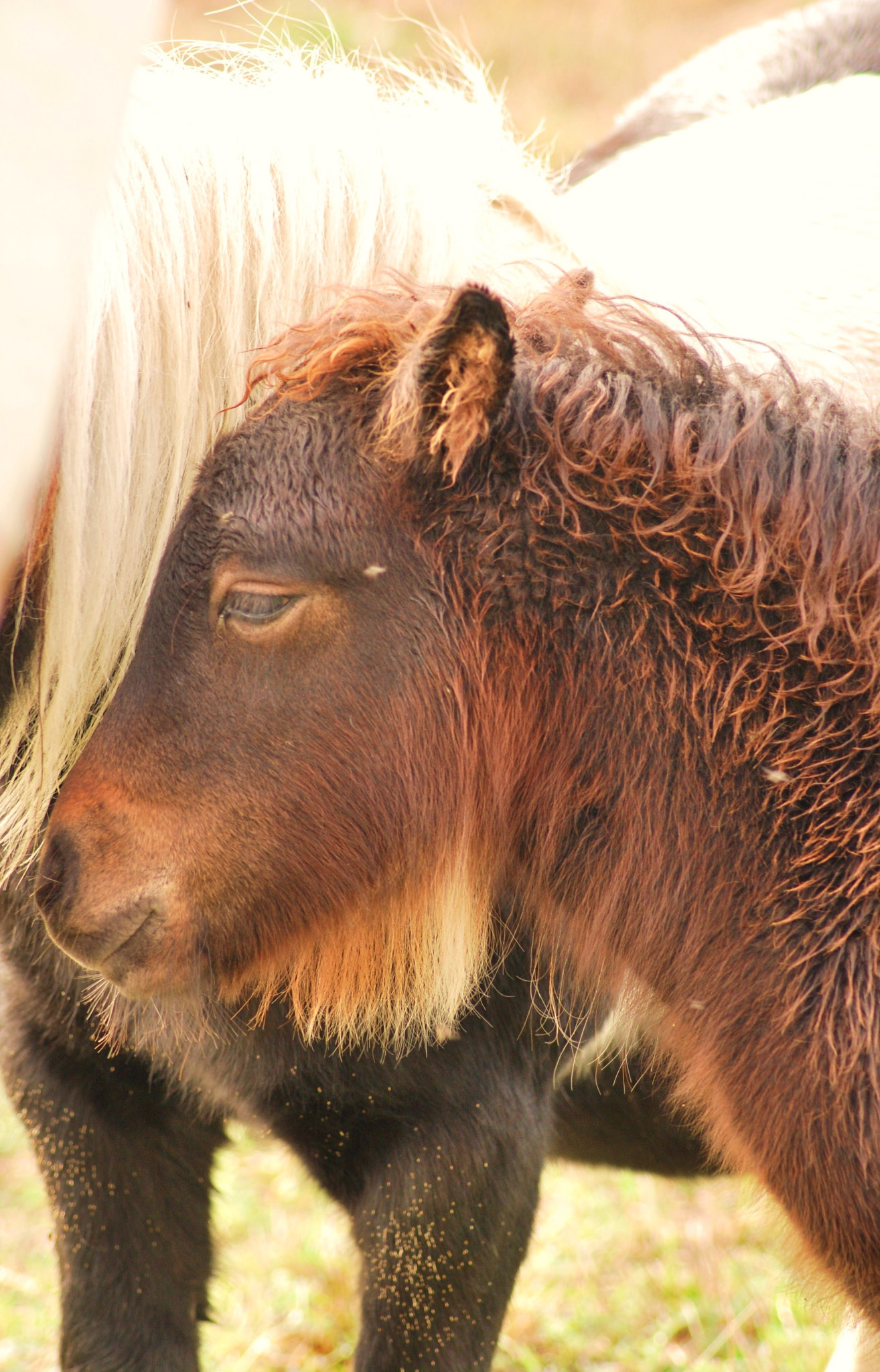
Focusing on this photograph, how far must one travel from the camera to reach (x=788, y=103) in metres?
3.48

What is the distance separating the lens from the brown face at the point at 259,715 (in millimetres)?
1946

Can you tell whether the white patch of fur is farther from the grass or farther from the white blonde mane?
the grass

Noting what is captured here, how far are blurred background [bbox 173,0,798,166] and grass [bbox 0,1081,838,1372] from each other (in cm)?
916

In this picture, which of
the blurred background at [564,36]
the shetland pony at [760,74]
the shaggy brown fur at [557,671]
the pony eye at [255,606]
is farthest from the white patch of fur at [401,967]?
the blurred background at [564,36]

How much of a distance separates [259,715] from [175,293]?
0.76 m

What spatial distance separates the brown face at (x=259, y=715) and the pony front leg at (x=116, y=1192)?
0.62 meters

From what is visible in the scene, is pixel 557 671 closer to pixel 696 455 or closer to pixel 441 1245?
pixel 696 455

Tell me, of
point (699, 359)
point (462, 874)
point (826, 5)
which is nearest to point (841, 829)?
point (462, 874)

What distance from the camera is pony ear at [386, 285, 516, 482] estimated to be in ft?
5.91

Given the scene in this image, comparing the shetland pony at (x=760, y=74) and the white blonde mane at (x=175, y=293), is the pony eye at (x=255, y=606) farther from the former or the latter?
the shetland pony at (x=760, y=74)

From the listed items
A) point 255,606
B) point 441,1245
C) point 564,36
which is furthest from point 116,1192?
point 564,36

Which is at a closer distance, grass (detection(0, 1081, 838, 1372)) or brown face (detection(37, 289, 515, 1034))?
brown face (detection(37, 289, 515, 1034))

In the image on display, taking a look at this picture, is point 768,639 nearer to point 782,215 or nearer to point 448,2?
point 782,215

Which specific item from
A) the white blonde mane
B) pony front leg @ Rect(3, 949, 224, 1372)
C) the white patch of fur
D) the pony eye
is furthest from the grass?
the pony eye
